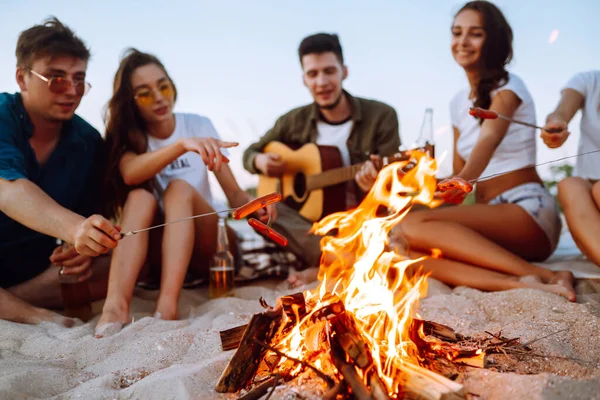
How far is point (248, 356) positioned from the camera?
1.75 metres

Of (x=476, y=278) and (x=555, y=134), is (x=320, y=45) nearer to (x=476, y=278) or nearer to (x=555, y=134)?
(x=555, y=134)

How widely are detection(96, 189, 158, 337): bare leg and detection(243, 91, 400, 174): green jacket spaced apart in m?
2.09

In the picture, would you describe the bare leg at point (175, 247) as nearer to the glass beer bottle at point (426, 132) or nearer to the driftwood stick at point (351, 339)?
the driftwood stick at point (351, 339)

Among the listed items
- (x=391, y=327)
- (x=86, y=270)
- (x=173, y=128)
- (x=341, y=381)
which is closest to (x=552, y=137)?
(x=391, y=327)

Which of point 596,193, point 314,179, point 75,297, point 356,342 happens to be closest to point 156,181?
point 75,297

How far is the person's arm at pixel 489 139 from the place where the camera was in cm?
345

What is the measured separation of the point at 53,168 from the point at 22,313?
2.99ft

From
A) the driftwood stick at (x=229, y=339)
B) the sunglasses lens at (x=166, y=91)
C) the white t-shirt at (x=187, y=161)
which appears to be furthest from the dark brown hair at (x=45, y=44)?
the driftwood stick at (x=229, y=339)

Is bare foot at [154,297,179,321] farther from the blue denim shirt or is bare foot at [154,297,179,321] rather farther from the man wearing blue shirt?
the blue denim shirt

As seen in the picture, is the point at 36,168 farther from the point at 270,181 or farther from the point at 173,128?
the point at 270,181

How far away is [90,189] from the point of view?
11.5 ft

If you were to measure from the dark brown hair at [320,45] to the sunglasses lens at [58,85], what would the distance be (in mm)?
2272

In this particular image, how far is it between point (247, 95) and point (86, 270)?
463cm

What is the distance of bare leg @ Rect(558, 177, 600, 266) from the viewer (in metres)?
3.01
